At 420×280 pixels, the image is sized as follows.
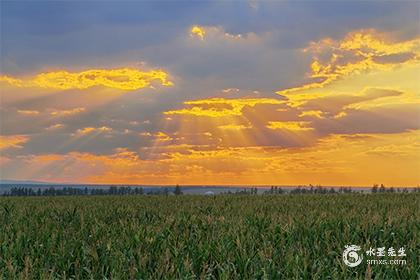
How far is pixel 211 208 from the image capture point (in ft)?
57.7

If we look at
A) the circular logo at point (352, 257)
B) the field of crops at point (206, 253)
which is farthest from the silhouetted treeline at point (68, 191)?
the circular logo at point (352, 257)

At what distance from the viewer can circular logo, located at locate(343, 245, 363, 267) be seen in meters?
7.42

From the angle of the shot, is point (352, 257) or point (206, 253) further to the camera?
point (352, 257)

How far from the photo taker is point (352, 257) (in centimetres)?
768

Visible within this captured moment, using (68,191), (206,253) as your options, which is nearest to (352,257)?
(206,253)

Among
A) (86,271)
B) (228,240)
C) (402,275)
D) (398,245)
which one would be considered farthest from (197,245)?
(398,245)

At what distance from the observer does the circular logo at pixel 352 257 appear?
7418 millimetres

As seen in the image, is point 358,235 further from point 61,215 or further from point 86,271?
point 61,215

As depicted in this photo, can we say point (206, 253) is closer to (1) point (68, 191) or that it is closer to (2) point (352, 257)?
(2) point (352, 257)

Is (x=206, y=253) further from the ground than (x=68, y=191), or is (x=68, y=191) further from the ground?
(x=206, y=253)

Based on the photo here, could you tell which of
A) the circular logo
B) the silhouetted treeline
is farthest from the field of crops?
the silhouetted treeline

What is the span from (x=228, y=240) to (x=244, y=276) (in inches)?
65.8

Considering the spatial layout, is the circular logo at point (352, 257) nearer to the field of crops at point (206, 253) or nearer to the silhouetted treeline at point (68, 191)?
the field of crops at point (206, 253)

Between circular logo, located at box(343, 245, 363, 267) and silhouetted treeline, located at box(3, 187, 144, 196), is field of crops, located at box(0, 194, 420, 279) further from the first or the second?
silhouetted treeline, located at box(3, 187, 144, 196)
